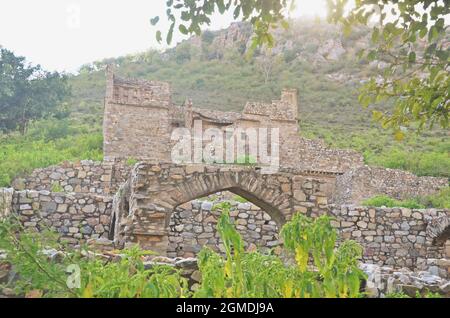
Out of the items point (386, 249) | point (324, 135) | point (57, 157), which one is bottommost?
point (386, 249)

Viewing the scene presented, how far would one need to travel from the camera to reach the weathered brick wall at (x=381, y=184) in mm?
19266

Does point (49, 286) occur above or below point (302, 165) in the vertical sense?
below

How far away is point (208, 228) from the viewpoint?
10.7 m

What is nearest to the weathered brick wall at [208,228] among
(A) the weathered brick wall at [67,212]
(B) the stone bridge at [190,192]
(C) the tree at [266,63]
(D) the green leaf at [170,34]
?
(A) the weathered brick wall at [67,212]

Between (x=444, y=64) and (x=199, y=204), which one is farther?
(x=199, y=204)

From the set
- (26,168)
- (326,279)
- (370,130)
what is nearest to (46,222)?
(26,168)

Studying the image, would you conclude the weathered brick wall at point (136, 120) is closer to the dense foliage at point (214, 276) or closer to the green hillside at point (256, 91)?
the green hillside at point (256, 91)

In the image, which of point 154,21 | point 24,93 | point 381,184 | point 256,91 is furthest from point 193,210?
point 256,91

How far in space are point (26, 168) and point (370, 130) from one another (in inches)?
1054

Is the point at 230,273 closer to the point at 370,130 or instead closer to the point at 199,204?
the point at 199,204

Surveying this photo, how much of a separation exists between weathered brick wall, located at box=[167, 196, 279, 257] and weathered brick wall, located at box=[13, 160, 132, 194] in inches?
176

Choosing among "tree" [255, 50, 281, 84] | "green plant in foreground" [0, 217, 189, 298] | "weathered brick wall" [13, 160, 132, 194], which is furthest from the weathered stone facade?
"tree" [255, 50, 281, 84]

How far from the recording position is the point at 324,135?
34844mm

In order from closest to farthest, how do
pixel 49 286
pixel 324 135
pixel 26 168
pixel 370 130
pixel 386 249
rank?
pixel 49 286
pixel 386 249
pixel 26 168
pixel 324 135
pixel 370 130
